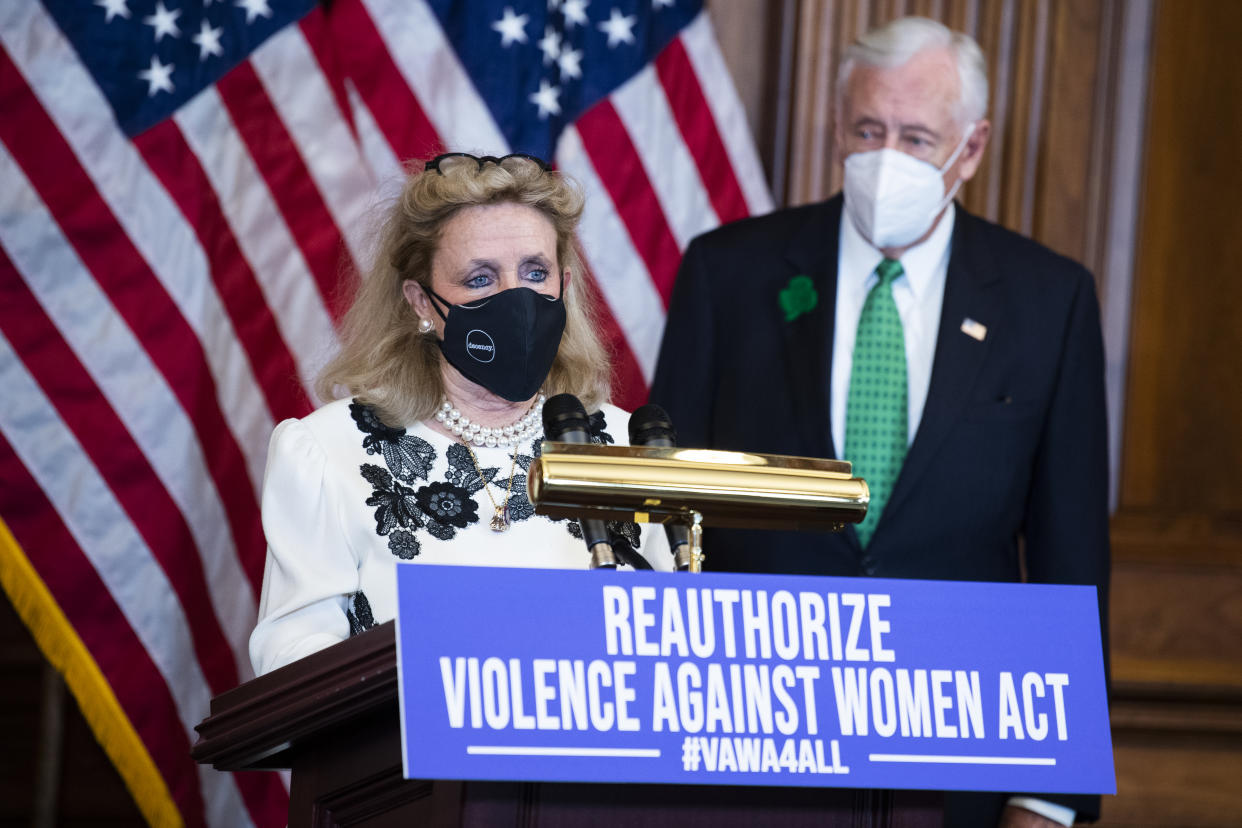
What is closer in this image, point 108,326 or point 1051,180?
point 108,326

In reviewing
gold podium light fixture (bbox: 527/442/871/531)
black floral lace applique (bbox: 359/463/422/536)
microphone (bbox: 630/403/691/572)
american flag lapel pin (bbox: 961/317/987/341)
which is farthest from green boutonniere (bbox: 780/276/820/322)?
gold podium light fixture (bbox: 527/442/871/531)

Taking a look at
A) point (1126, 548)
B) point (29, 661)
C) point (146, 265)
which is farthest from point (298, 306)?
point (1126, 548)

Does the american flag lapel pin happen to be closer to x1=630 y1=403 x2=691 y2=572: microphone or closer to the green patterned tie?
the green patterned tie

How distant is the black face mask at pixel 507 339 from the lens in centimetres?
196

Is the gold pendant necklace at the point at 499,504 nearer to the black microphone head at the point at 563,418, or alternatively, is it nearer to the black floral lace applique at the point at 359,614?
the black floral lace applique at the point at 359,614

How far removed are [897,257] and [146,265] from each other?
5.56 ft

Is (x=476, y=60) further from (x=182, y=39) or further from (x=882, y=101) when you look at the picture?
(x=882, y=101)

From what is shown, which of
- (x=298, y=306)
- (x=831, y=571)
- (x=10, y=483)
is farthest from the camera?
(x=298, y=306)

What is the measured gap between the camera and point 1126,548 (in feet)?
12.3

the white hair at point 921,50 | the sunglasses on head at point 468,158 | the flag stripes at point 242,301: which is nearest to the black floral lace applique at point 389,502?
the sunglasses on head at point 468,158

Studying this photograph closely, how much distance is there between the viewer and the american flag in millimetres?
3189

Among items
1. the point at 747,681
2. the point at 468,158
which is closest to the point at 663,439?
the point at 747,681

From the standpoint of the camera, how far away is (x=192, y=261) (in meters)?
3.30

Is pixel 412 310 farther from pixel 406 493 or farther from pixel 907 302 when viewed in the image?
pixel 907 302
